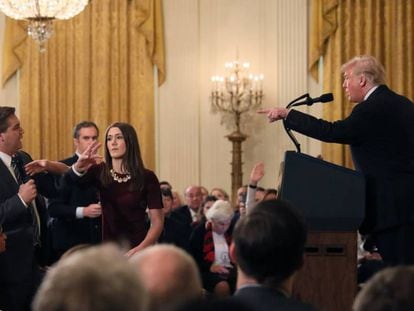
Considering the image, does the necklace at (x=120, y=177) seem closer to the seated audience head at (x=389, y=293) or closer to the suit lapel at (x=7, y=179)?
the suit lapel at (x=7, y=179)

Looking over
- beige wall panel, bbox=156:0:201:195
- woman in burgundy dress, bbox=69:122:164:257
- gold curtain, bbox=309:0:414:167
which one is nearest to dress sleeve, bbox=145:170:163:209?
woman in burgundy dress, bbox=69:122:164:257

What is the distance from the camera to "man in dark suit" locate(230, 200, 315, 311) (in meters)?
2.59

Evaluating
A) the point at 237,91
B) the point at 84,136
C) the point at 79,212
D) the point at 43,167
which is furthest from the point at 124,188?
the point at 237,91

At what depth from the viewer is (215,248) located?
8164mm

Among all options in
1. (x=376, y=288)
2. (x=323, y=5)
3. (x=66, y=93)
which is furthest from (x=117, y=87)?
(x=376, y=288)

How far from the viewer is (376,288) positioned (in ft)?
6.77

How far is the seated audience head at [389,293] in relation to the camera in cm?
204

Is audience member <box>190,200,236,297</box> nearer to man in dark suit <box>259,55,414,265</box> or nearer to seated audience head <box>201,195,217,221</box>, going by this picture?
seated audience head <box>201,195,217,221</box>

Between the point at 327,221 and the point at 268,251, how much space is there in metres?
2.44

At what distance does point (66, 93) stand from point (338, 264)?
796 cm

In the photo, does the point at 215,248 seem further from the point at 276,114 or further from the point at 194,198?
the point at 276,114

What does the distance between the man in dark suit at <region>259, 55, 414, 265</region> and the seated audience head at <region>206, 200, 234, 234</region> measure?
9.85ft

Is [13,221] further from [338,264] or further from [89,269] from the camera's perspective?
[89,269]

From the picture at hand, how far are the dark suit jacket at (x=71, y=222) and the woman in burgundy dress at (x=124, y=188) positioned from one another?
82 centimetres
